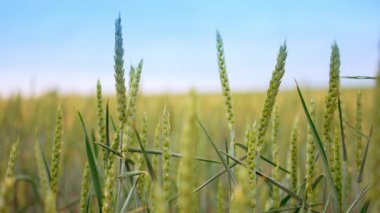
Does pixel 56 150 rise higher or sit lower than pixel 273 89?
lower

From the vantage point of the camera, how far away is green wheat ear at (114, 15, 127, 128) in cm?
68

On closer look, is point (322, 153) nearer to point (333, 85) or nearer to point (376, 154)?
point (333, 85)

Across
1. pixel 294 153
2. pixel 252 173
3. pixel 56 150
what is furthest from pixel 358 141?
pixel 56 150

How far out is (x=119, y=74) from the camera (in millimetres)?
685

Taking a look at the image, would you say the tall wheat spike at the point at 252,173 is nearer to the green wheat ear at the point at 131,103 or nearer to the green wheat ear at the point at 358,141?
the green wheat ear at the point at 131,103

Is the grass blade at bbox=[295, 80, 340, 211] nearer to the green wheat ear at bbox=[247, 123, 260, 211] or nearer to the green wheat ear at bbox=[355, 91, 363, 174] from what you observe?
the green wheat ear at bbox=[247, 123, 260, 211]

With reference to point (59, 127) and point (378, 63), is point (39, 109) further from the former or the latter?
point (378, 63)

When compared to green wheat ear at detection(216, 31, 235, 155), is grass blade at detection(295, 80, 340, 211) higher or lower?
lower

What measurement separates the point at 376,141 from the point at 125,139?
1.35 feet

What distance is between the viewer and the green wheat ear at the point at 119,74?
0.68 meters

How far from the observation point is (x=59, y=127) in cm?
75

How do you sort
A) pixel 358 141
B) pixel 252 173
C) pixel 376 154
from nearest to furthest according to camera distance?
pixel 376 154, pixel 252 173, pixel 358 141

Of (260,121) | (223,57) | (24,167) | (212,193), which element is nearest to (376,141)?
(260,121)

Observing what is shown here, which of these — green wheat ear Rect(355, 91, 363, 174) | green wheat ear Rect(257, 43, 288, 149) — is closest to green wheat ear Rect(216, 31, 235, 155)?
green wheat ear Rect(257, 43, 288, 149)
